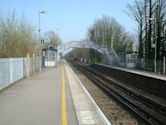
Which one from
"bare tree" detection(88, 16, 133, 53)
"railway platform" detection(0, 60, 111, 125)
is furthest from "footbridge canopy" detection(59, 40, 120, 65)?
"railway platform" detection(0, 60, 111, 125)

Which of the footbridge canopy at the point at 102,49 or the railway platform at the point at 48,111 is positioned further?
the footbridge canopy at the point at 102,49

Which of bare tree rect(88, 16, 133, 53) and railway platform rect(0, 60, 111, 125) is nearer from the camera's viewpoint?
railway platform rect(0, 60, 111, 125)

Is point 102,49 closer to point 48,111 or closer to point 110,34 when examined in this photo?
point 110,34

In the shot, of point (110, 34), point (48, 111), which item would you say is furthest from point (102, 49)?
point (48, 111)

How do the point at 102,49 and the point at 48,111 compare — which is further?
the point at 102,49

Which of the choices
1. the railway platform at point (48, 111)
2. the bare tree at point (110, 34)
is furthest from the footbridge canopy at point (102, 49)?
the railway platform at point (48, 111)

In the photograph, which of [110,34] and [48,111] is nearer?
[48,111]

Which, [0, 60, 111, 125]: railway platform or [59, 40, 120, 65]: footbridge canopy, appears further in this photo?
[59, 40, 120, 65]: footbridge canopy

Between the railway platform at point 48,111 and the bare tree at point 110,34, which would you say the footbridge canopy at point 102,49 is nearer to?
the bare tree at point 110,34

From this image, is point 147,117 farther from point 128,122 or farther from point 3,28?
point 3,28

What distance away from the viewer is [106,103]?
22453mm

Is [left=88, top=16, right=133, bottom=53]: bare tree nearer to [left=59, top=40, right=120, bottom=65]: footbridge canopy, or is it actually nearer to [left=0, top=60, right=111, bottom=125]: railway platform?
[left=59, top=40, right=120, bottom=65]: footbridge canopy

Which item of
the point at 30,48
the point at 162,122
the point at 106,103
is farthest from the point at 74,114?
the point at 30,48

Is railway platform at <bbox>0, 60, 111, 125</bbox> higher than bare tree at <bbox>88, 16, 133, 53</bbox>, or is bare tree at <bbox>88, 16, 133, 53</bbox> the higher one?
bare tree at <bbox>88, 16, 133, 53</bbox>
